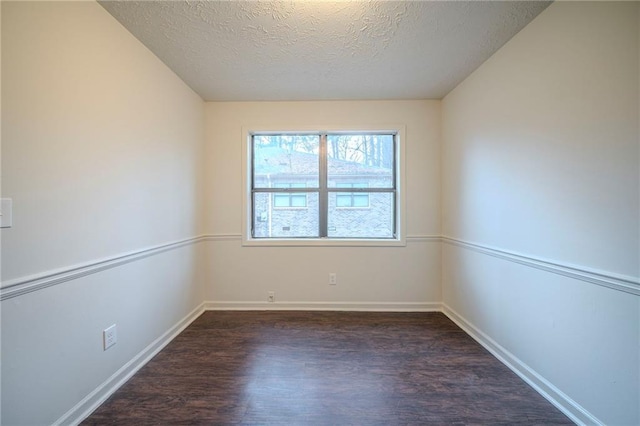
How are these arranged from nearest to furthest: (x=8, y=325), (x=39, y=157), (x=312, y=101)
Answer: (x=8, y=325)
(x=39, y=157)
(x=312, y=101)

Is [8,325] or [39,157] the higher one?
[39,157]

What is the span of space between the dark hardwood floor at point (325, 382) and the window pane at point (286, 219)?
1041mm

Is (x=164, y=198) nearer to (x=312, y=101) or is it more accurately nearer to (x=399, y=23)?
(x=312, y=101)

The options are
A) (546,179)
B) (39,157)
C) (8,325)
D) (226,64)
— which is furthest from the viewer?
(226,64)

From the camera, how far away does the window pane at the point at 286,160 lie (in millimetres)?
2953

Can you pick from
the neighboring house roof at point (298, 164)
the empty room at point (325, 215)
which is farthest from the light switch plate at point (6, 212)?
the neighboring house roof at point (298, 164)

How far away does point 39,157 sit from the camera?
118cm

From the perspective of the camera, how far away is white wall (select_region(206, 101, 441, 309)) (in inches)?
110

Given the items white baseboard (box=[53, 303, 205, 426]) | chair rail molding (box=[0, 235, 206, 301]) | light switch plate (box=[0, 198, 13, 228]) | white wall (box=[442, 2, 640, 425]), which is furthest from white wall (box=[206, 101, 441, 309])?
light switch plate (box=[0, 198, 13, 228])

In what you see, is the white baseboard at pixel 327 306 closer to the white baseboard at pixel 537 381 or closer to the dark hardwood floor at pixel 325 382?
the dark hardwood floor at pixel 325 382

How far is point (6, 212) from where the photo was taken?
1059mm

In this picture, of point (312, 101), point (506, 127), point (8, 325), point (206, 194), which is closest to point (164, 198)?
point (206, 194)

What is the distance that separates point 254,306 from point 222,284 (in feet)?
1.47

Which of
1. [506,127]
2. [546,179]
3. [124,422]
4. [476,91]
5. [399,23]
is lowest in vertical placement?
[124,422]
